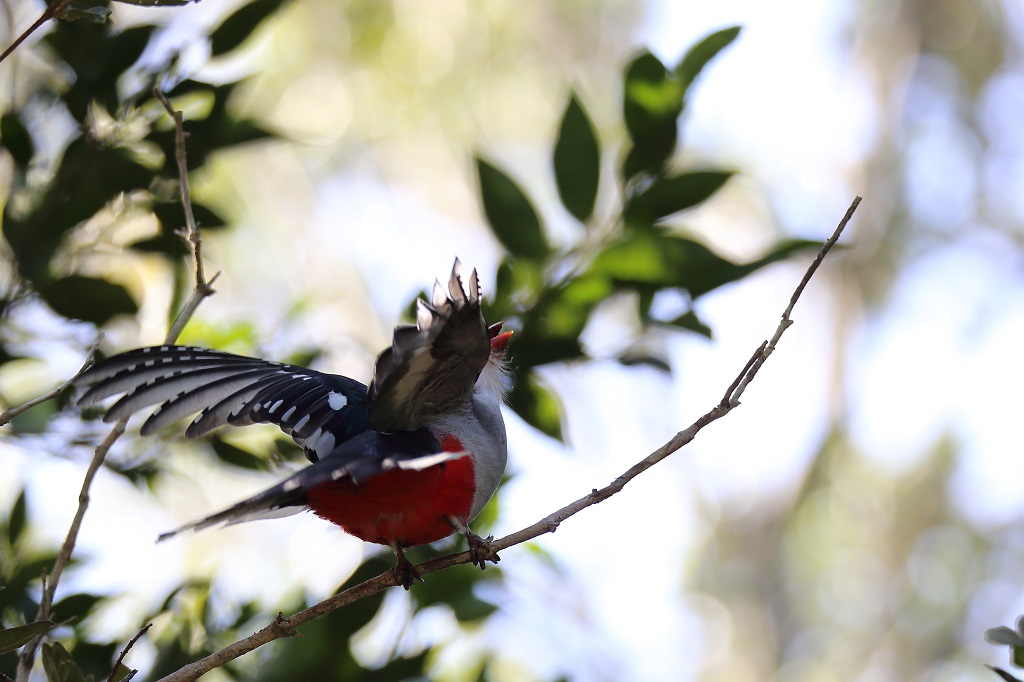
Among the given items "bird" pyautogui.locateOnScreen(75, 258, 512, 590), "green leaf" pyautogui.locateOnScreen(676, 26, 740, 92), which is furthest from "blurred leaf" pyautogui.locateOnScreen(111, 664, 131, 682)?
"green leaf" pyautogui.locateOnScreen(676, 26, 740, 92)

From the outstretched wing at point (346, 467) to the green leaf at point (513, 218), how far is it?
22.3 inches

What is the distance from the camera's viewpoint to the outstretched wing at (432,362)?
1.75m

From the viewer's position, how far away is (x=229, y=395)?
2.18 m

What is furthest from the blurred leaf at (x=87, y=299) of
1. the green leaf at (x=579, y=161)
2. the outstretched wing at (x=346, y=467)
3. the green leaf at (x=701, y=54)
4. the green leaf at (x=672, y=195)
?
the green leaf at (x=701, y=54)

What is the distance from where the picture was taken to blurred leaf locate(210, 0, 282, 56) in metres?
2.49

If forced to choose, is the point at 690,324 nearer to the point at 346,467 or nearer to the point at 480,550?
the point at 480,550

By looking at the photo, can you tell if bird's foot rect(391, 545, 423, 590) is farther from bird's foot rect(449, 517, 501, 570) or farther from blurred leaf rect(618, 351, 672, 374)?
blurred leaf rect(618, 351, 672, 374)

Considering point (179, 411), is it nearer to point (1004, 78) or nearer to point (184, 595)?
point (184, 595)

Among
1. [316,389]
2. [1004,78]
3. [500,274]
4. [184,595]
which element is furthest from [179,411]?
[1004,78]

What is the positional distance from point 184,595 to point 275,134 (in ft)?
3.88

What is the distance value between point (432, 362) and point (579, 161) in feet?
2.52

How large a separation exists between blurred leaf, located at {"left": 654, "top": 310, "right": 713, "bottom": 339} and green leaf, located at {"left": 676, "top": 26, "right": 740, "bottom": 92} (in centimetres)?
56

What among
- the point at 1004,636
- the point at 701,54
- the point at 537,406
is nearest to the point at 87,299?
the point at 537,406

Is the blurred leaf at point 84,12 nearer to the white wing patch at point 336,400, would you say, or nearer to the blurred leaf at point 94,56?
the blurred leaf at point 94,56
